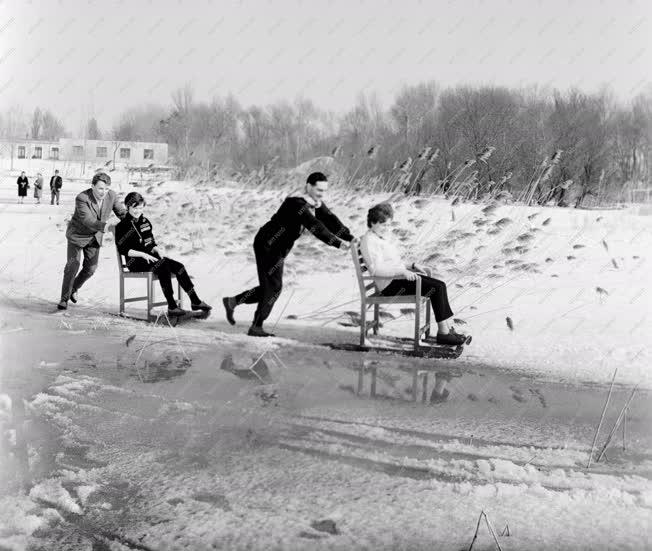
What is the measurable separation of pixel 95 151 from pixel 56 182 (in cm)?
244

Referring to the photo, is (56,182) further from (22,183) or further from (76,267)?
(76,267)

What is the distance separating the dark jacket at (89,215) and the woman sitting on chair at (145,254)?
1.16 ft

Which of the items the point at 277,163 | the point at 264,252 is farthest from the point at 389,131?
the point at 264,252

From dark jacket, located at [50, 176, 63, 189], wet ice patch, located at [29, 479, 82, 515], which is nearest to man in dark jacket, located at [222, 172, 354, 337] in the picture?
wet ice patch, located at [29, 479, 82, 515]

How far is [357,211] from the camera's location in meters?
9.07

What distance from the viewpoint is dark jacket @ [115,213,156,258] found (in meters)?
6.89

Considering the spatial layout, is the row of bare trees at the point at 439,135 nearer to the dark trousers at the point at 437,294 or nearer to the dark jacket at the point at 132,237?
the dark jacket at the point at 132,237

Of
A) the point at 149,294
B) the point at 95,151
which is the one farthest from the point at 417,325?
the point at 95,151

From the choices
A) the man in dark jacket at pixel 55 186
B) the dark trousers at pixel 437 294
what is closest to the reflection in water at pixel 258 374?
the dark trousers at pixel 437 294

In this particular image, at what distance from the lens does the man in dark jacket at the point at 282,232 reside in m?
5.90

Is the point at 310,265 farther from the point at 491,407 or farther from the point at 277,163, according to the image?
the point at 491,407

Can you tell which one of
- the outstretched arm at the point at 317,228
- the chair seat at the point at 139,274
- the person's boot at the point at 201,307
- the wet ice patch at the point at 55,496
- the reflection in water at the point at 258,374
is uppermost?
the outstretched arm at the point at 317,228

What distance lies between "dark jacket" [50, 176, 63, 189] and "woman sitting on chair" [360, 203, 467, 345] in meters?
4.50

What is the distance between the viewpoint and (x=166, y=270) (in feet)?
22.7
